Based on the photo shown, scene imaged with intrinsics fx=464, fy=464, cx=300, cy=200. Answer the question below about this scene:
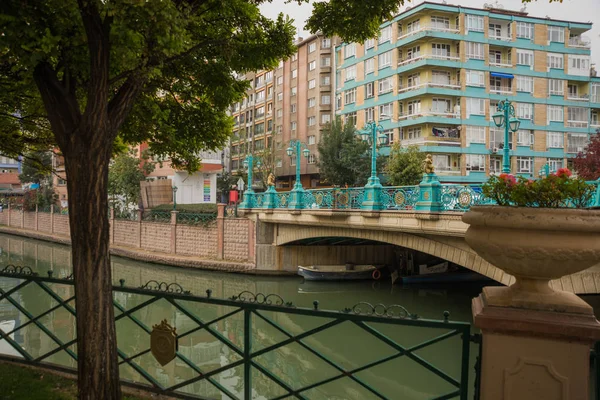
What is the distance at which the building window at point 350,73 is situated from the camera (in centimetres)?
3572

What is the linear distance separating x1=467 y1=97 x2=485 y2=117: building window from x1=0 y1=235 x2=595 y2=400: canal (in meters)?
15.1

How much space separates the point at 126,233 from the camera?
29.4 m

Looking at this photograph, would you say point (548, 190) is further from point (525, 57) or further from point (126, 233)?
point (525, 57)

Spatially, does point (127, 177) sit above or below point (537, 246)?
above

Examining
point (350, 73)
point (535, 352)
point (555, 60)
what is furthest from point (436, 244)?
point (555, 60)

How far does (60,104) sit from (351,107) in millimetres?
33038

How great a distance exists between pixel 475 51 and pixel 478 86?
2328mm

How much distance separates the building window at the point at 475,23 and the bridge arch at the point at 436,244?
65.7ft

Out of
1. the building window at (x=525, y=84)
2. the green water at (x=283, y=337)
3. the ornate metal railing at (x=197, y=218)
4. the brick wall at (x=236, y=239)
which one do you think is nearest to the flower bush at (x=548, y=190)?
the green water at (x=283, y=337)

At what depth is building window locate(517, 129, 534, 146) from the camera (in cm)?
3199

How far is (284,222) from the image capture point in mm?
20203

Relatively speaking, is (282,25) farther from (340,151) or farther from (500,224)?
(340,151)

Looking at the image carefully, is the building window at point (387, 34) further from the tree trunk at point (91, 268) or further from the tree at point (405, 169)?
the tree trunk at point (91, 268)

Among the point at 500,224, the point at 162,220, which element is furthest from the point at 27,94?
the point at 162,220
